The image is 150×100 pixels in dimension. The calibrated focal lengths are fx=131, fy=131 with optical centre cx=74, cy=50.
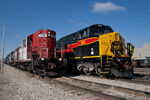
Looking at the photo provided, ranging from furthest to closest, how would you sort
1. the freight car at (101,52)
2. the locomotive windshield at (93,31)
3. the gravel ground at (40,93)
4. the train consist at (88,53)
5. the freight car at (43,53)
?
1. the locomotive windshield at (93,31)
2. the freight car at (43,53)
3. the train consist at (88,53)
4. the freight car at (101,52)
5. the gravel ground at (40,93)

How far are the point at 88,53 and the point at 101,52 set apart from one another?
4.53 feet

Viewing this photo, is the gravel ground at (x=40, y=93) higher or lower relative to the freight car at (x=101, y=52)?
lower

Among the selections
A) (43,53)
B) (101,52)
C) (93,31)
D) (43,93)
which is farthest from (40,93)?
(93,31)

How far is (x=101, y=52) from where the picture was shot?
8648 millimetres

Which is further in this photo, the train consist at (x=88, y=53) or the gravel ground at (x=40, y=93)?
the train consist at (x=88, y=53)

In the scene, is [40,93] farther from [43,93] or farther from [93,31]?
[93,31]

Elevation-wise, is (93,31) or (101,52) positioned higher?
(93,31)

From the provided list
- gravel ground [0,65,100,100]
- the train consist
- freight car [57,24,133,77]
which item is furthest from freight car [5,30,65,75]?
gravel ground [0,65,100,100]

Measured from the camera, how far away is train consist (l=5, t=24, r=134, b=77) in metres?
8.32

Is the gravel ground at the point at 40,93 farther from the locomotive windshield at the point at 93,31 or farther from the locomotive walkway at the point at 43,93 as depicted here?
the locomotive windshield at the point at 93,31

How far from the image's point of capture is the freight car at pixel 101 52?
819 cm

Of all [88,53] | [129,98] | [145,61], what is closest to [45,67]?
[88,53]

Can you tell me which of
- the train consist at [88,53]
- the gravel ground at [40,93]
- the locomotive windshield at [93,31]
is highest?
the locomotive windshield at [93,31]

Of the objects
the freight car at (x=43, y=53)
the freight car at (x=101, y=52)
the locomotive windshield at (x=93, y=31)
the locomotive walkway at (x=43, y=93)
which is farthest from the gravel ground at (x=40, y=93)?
→ the locomotive windshield at (x=93, y=31)
